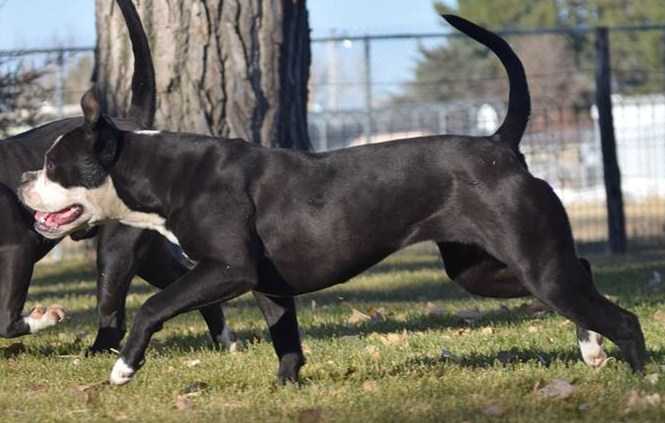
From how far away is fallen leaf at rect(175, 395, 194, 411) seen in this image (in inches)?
238

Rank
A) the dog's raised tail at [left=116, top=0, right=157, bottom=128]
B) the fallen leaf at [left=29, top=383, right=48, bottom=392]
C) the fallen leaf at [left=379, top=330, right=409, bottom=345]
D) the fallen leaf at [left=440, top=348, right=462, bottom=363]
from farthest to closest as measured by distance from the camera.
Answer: the fallen leaf at [left=379, top=330, right=409, bottom=345]
the dog's raised tail at [left=116, top=0, right=157, bottom=128]
the fallen leaf at [left=440, top=348, right=462, bottom=363]
the fallen leaf at [left=29, top=383, right=48, bottom=392]

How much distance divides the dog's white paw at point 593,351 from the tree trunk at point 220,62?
15.7ft

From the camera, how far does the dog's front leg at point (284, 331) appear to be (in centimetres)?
676

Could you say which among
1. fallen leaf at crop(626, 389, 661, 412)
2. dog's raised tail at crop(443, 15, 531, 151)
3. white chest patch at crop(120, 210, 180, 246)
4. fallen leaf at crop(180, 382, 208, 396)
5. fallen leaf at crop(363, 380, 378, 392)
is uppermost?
dog's raised tail at crop(443, 15, 531, 151)


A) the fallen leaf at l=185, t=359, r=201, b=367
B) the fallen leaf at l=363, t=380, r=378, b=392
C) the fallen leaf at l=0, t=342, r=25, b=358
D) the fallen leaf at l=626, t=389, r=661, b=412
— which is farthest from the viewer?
the fallen leaf at l=0, t=342, r=25, b=358

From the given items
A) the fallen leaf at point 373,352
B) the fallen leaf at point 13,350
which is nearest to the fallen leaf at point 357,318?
the fallen leaf at point 373,352

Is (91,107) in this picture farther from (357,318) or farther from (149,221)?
(357,318)

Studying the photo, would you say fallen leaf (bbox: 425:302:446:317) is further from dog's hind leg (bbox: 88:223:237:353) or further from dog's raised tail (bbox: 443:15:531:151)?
dog's raised tail (bbox: 443:15:531:151)

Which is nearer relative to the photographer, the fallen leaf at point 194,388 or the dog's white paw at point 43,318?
the fallen leaf at point 194,388

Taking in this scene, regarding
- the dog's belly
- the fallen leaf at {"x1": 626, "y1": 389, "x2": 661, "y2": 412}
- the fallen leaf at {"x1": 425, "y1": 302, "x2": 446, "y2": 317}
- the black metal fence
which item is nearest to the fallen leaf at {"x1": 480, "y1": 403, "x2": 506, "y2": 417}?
the fallen leaf at {"x1": 626, "y1": 389, "x2": 661, "y2": 412}

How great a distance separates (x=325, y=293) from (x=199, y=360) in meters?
4.80

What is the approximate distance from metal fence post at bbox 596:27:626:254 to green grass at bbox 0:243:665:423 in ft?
16.5

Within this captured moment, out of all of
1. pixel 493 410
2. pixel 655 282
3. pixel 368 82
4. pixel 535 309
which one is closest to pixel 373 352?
pixel 493 410

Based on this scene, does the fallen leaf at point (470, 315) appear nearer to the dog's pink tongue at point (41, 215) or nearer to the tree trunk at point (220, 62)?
the tree trunk at point (220, 62)
